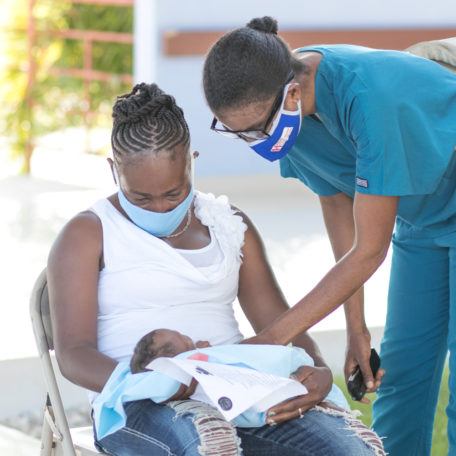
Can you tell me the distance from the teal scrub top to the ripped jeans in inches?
21.7

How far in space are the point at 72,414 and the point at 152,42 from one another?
4.20m

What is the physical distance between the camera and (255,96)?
2873 mm

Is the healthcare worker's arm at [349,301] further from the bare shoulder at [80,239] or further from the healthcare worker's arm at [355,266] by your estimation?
the bare shoulder at [80,239]

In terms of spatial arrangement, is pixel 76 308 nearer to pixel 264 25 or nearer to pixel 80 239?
pixel 80 239

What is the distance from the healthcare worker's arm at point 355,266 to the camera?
9.41ft

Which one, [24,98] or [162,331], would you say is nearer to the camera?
[162,331]

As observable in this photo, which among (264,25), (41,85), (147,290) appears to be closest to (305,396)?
(147,290)

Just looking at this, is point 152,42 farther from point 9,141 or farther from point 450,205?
point 450,205

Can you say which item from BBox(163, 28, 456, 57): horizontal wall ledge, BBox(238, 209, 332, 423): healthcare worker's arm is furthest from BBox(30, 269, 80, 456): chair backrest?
BBox(163, 28, 456, 57): horizontal wall ledge

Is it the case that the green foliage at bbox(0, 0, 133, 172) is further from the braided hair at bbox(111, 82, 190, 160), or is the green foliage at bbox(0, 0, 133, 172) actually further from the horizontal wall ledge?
the braided hair at bbox(111, 82, 190, 160)

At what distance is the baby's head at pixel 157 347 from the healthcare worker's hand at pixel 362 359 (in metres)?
0.62

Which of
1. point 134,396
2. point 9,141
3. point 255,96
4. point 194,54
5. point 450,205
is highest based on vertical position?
point 255,96

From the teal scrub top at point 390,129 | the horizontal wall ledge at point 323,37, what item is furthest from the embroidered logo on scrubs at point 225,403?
the horizontal wall ledge at point 323,37

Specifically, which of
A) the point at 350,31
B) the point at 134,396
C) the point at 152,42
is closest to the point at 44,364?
the point at 134,396
